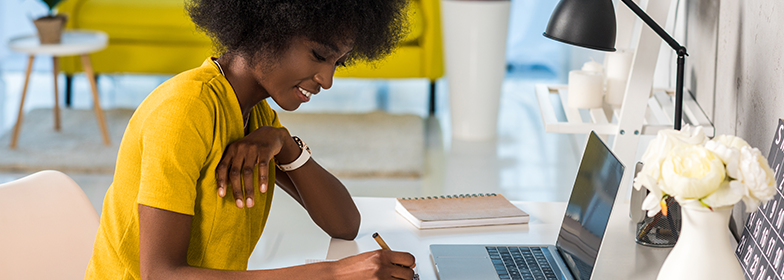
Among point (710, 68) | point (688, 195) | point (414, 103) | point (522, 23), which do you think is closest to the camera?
point (688, 195)

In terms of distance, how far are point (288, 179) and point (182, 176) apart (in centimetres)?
40

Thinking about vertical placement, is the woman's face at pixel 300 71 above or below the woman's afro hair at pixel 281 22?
below


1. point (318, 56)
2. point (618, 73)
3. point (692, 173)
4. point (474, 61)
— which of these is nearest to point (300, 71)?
point (318, 56)

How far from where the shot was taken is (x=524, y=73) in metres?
5.07

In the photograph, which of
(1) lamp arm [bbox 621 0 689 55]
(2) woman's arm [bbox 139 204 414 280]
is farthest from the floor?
(2) woman's arm [bbox 139 204 414 280]

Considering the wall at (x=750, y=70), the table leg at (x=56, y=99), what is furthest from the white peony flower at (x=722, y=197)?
the table leg at (x=56, y=99)

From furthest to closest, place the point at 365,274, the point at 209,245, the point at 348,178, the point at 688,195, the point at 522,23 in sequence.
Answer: the point at 522,23, the point at 348,178, the point at 209,245, the point at 365,274, the point at 688,195

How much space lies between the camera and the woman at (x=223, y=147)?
90cm

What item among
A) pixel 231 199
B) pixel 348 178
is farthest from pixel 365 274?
pixel 348 178

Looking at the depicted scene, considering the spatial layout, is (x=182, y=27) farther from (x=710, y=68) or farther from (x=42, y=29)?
(x=710, y=68)

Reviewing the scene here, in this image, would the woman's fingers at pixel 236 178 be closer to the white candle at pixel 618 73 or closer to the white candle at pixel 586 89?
the white candle at pixel 586 89

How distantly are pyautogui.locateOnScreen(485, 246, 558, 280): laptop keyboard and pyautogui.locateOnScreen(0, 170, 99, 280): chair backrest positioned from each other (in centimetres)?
67

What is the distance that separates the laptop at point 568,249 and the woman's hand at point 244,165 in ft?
0.97

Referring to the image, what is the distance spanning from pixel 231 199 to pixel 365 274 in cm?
25
